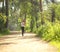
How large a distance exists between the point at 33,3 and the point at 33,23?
3833 mm

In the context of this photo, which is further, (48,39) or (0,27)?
(0,27)

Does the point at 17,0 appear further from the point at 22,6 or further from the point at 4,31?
the point at 4,31

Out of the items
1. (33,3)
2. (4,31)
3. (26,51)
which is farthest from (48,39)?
(33,3)

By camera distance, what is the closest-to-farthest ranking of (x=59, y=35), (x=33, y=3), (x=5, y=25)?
(x=59, y=35) < (x=5, y=25) < (x=33, y=3)

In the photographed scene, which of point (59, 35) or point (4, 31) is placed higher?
point (59, 35)

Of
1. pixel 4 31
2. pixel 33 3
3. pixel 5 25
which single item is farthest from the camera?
pixel 33 3

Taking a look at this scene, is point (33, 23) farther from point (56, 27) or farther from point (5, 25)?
point (56, 27)

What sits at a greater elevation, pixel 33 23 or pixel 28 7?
pixel 28 7

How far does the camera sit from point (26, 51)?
11242 millimetres

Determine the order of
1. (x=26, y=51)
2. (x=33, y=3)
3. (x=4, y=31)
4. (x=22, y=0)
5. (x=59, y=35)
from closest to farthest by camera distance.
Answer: (x=26, y=51) → (x=59, y=35) → (x=4, y=31) → (x=22, y=0) → (x=33, y=3)

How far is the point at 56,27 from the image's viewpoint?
16438 mm

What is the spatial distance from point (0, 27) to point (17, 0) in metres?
12.5

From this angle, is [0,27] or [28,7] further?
[28,7]

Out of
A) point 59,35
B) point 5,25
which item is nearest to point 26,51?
point 59,35
